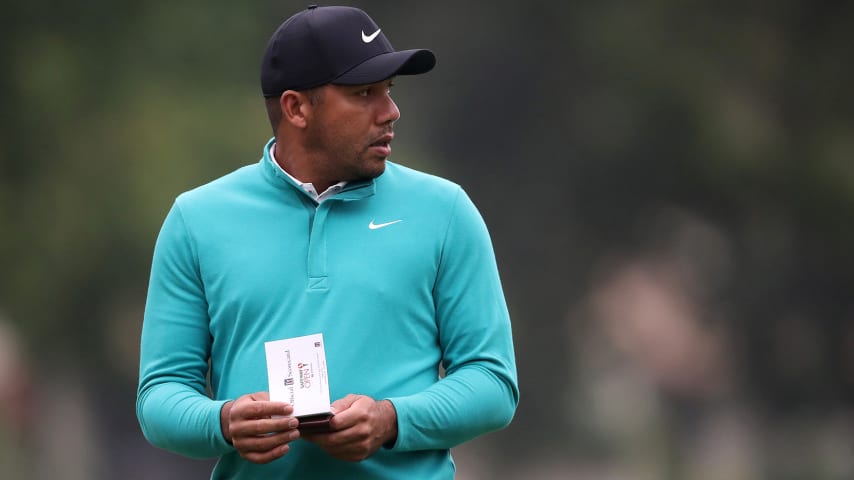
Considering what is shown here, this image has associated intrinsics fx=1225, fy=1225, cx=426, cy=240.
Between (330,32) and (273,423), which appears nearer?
(273,423)

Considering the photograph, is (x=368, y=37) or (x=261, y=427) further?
(x=368, y=37)

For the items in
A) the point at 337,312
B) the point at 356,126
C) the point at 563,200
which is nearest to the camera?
the point at 337,312

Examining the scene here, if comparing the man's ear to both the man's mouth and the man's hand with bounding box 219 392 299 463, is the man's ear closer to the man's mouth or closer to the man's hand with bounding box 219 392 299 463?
the man's mouth

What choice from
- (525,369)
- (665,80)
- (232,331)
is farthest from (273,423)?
(665,80)

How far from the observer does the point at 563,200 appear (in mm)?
7262

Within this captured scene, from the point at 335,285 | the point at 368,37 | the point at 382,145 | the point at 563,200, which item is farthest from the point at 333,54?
the point at 563,200

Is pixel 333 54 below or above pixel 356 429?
above

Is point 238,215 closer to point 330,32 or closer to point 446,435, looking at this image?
point 330,32

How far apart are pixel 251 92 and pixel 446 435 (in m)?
5.07

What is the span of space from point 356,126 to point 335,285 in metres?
0.35

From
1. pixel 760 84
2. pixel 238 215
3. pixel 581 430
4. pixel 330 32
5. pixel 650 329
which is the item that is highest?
pixel 330 32

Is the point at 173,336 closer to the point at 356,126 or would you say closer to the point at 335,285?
the point at 335,285

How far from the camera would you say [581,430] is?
725 cm

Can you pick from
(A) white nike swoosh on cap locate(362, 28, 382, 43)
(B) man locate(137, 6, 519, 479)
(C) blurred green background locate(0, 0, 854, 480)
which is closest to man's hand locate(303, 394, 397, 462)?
(B) man locate(137, 6, 519, 479)
